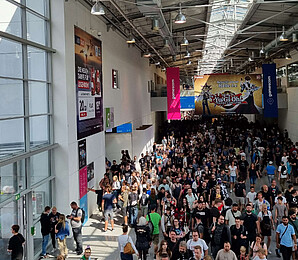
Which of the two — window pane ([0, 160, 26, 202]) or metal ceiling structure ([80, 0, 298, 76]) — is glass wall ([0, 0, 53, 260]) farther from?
metal ceiling structure ([80, 0, 298, 76])

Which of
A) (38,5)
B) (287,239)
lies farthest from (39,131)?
(287,239)

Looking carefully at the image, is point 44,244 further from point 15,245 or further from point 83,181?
point 83,181

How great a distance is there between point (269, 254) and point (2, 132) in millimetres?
6214

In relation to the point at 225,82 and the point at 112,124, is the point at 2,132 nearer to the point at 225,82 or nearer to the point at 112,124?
the point at 112,124

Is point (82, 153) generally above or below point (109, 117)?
below

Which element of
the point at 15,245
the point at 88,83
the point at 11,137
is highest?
the point at 88,83

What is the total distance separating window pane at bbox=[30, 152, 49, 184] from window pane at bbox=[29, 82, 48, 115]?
1.07 metres

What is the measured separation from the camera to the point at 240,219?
7402 millimetres

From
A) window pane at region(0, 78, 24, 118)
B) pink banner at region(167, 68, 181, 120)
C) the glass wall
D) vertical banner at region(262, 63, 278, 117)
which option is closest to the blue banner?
pink banner at region(167, 68, 181, 120)

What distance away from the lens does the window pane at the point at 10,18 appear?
767 centimetres

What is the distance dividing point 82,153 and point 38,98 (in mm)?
2607

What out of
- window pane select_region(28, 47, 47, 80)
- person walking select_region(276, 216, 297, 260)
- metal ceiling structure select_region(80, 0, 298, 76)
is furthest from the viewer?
metal ceiling structure select_region(80, 0, 298, 76)

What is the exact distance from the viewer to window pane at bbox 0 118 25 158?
762 cm

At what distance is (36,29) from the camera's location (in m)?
9.30
